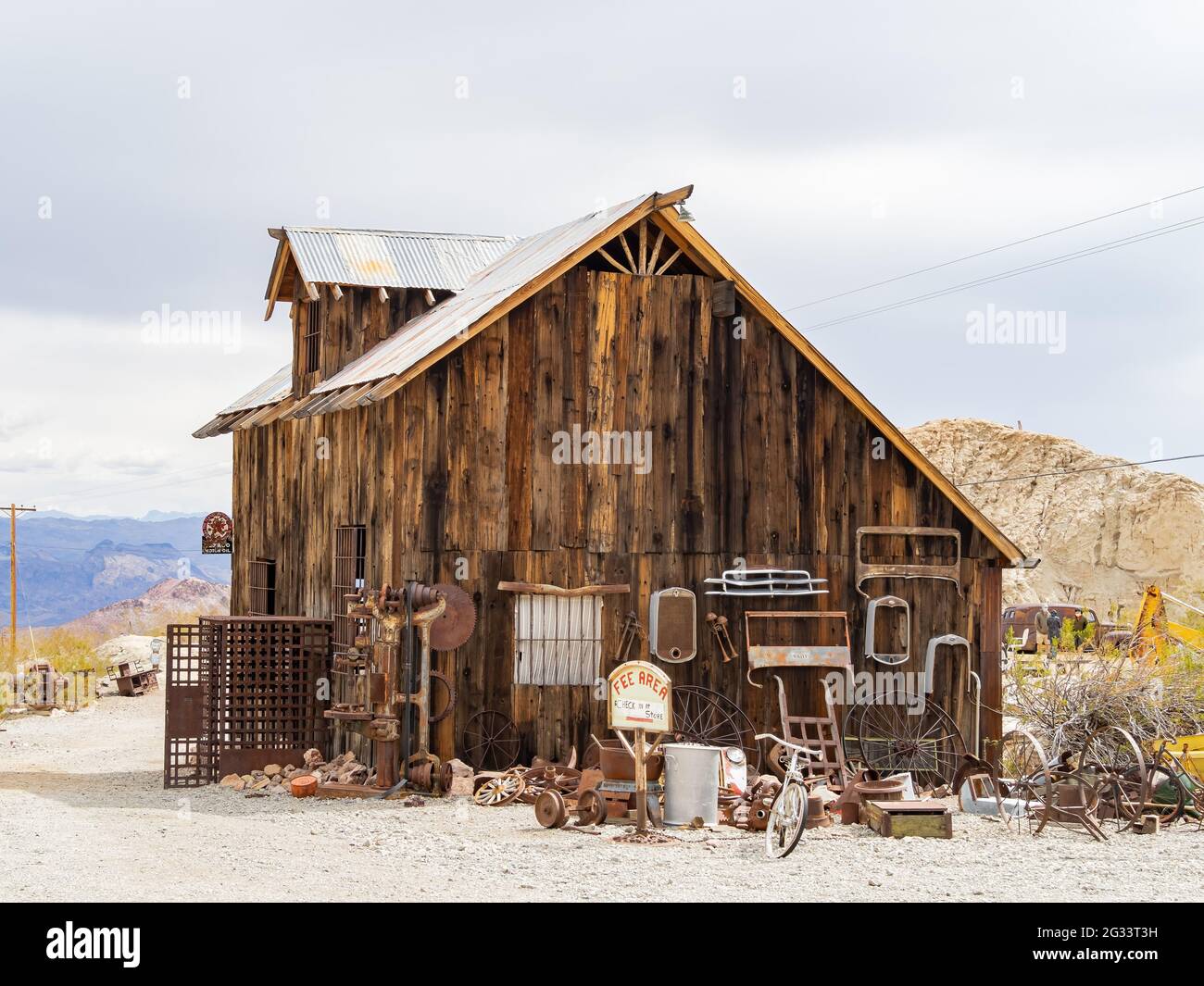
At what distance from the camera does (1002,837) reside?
1427 centimetres

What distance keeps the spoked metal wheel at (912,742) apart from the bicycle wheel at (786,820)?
5081 mm

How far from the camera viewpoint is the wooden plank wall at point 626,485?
56.1 feet

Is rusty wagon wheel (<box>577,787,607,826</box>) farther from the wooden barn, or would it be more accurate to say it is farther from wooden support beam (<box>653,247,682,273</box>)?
wooden support beam (<box>653,247,682,273</box>)

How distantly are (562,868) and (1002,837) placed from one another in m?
4.70

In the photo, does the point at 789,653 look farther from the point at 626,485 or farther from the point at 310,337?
the point at 310,337

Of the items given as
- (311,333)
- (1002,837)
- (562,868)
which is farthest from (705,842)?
(311,333)

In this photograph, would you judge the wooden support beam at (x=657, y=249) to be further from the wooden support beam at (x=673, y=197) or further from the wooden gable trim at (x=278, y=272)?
the wooden gable trim at (x=278, y=272)

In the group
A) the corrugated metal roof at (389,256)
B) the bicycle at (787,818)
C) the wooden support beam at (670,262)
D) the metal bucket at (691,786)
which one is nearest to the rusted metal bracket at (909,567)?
the wooden support beam at (670,262)

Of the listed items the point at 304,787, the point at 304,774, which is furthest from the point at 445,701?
the point at 304,774

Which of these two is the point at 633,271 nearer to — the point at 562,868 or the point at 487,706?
the point at 487,706

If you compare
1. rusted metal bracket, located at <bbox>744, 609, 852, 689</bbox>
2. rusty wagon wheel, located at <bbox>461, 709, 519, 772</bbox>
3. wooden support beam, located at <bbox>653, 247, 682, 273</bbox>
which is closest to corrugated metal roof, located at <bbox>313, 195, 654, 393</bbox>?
wooden support beam, located at <bbox>653, 247, 682, 273</bbox>

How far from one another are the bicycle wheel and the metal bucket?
1239 mm

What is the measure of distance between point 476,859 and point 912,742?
7.59 metres
